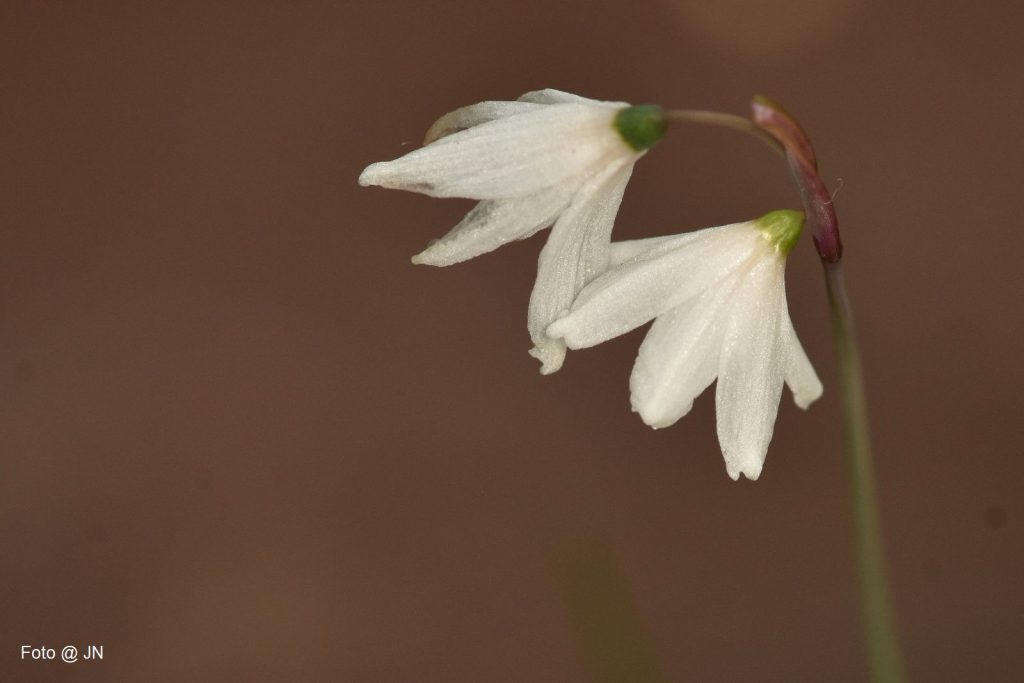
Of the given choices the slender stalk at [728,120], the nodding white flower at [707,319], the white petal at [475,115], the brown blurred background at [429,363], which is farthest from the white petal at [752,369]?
the brown blurred background at [429,363]

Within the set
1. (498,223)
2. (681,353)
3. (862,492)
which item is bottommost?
(862,492)

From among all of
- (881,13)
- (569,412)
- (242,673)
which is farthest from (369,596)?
(881,13)

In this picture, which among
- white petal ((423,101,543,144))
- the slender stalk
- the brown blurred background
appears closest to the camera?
the slender stalk

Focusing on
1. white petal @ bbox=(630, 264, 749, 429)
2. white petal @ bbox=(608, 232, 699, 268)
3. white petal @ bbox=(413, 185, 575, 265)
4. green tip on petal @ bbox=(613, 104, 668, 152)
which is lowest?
white petal @ bbox=(630, 264, 749, 429)

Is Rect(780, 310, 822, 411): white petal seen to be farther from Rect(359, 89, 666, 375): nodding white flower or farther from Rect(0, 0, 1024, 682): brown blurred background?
Rect(0, 0, 1024, 682): brown blurred background

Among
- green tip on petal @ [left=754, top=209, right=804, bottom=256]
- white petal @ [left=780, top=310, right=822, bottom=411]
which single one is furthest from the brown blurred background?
green tip on petal @ [left=754, top=209, right=804, bottom=256]

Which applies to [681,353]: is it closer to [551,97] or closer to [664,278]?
[664,278]

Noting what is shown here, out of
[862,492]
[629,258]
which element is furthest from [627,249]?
[862,492]
